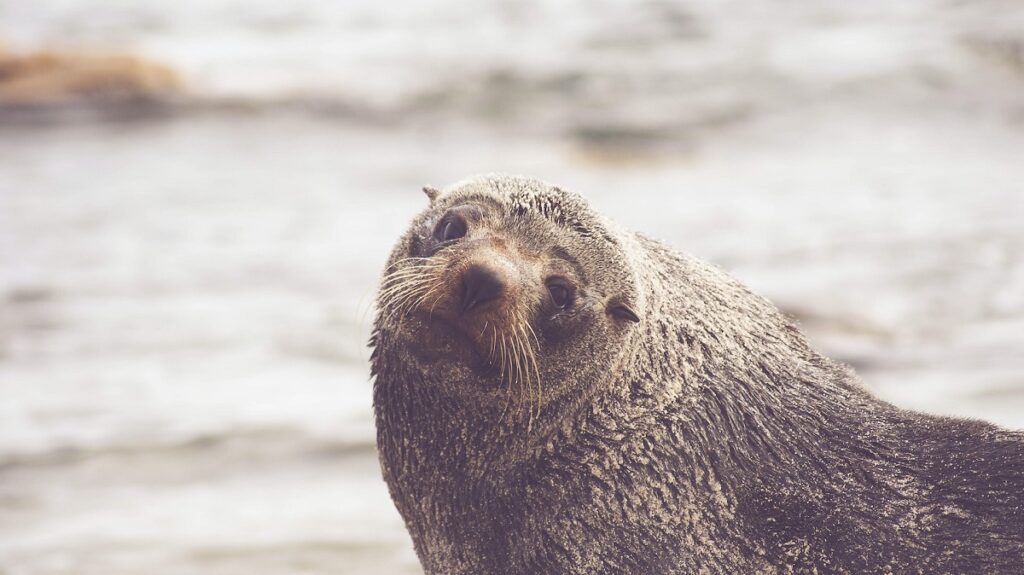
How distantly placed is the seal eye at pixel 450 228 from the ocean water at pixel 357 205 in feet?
9.44

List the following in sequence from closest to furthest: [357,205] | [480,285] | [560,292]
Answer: [480,285] → [560,292] → [357,205]

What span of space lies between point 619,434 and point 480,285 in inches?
29.5

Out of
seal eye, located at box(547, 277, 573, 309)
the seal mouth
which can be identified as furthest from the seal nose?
seal eye, located at box(547, 277, 573, 309)

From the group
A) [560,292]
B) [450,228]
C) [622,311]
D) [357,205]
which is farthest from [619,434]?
[357,205]

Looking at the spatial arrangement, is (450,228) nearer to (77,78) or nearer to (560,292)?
(560,292)

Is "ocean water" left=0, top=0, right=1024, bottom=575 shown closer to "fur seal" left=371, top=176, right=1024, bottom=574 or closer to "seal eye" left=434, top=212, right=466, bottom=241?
"fur seal" left=371, top=176, right=1024, bottom=574

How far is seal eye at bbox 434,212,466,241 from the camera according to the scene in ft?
14.4

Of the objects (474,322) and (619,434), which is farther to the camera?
(619,434)

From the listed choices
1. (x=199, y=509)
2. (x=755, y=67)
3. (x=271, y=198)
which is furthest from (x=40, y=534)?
(x=755, y=67)

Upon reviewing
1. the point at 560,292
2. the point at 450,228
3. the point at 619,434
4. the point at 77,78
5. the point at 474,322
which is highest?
the point at 77,78

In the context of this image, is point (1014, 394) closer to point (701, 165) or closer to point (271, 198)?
point (701, 165)

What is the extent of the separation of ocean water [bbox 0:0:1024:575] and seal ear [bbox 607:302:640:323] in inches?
116

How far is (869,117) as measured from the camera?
1742cm

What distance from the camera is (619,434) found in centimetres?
439
